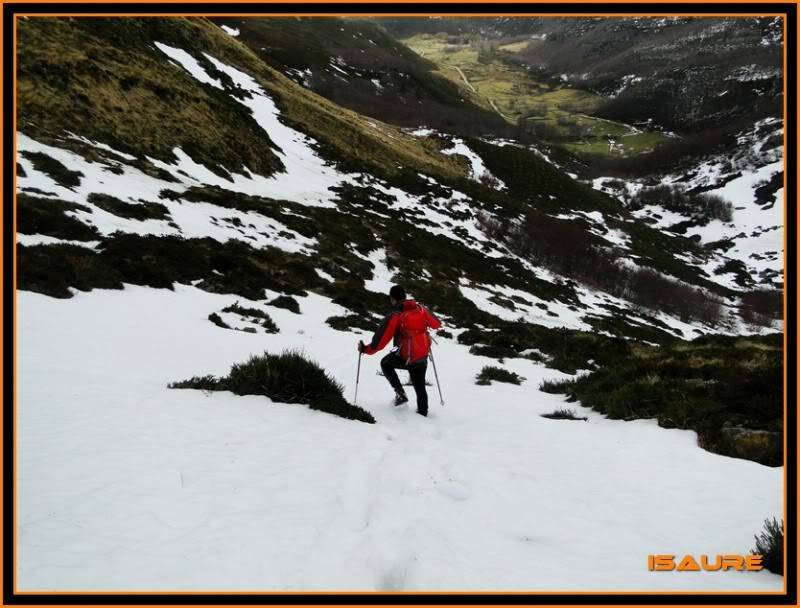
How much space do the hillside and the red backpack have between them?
1.02 metres

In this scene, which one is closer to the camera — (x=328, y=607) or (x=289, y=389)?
(x=328, y=607)

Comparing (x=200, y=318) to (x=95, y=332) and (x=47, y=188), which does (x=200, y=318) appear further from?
(x=47, y=188)

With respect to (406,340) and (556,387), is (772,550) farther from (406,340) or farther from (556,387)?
(556,387)

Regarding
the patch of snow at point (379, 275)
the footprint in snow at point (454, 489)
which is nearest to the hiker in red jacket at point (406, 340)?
the footprint in snow at point (454, 489)

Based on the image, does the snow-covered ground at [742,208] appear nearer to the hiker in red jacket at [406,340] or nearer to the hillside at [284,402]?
the hillside at [284,402]

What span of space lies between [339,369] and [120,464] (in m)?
6.02

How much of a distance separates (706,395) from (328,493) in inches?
264

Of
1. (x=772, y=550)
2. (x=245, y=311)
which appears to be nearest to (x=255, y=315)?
(x=245, y=311)

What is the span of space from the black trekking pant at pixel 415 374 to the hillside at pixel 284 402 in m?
0.36

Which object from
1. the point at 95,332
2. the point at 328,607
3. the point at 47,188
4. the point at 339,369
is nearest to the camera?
the point at 328,607

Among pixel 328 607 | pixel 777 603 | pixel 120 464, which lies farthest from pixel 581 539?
pixel 120 464

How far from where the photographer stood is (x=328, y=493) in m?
3.94

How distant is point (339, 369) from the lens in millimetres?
9656

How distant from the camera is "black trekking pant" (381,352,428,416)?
732 cm
